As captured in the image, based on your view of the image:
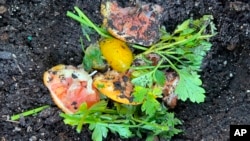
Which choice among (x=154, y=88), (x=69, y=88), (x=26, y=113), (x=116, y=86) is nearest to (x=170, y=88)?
(x=154, y=88)

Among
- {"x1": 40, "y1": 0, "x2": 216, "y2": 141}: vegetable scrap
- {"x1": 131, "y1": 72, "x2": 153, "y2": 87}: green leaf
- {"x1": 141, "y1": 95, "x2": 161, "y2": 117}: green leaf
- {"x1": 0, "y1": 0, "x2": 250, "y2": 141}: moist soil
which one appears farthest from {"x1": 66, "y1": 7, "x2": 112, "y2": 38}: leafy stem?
{"x1": 141, "y1": 95, "x2": 161, "y2": 117}: green leaf

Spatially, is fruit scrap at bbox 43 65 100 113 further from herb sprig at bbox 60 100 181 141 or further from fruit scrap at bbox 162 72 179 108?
fruit scrap at bbox 162 72 179 108

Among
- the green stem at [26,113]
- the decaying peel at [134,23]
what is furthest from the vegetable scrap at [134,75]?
the green stem at [26,113]

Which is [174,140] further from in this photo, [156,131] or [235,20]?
[235,20]

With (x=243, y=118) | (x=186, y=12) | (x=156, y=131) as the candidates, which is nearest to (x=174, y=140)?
(x=156, y=131)

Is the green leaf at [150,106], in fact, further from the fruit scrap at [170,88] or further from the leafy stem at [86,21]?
the leafy stem at [86,21]

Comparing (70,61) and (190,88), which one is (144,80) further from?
(70,61)

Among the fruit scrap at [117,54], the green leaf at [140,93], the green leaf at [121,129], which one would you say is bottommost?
the green leaf at [121,129]
